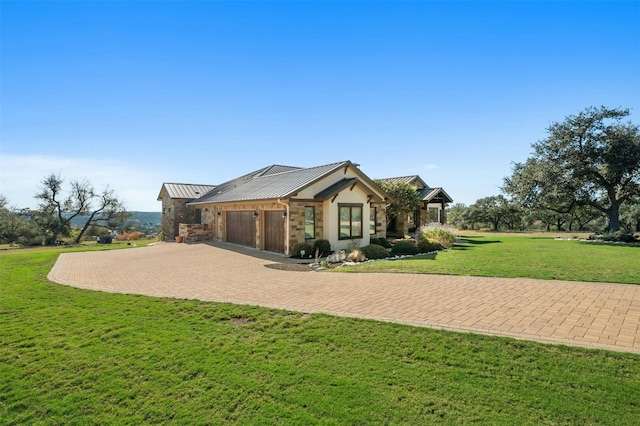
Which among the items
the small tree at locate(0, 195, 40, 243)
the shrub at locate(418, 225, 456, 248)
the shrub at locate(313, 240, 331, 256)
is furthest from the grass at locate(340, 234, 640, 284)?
the small tree at locate(0, 195, 40, 243)

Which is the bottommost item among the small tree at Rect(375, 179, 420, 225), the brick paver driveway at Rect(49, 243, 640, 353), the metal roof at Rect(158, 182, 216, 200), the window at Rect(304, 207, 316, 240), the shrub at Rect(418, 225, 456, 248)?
the brick paver driveway at Rect(49, 243, 640, 353)

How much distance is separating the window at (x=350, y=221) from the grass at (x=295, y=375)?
1159cm

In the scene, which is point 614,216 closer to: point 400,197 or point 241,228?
point 400,197

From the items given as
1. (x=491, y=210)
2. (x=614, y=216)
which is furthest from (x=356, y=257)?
(x=491, y=210)

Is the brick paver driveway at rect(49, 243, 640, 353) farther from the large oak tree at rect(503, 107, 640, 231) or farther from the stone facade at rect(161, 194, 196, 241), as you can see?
the large oak tree at rect(503, 107, 640, 231)

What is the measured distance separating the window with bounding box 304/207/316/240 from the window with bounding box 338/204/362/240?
63.2 inches

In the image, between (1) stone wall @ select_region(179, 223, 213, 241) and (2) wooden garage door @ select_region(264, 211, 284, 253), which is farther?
(1) stone wall @ select_region(179, 223, 213, 241)

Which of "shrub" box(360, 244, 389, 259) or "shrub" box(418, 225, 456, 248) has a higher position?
"shrub" box(418, 225, 456, 248)

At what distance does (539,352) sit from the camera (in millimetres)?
4898

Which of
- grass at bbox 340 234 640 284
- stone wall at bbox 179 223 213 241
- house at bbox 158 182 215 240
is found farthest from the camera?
house at bbox 158 182 215 240

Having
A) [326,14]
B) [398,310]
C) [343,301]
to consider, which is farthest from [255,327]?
[326,14]

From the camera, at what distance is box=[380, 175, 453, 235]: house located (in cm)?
2744

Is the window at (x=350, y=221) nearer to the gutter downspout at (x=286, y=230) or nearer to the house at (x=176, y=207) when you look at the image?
the gutter downspout at (x=286, y=230)

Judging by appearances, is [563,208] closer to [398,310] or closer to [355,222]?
[355,222]
